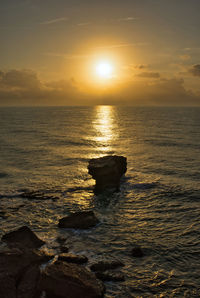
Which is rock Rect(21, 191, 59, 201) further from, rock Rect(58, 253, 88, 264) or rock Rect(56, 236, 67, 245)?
rock Rect(58, 253, 88, 264)

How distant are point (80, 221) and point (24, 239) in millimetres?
4841

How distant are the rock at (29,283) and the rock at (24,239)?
12.6 feet

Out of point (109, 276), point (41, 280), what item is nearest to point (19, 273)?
point (41, 280)

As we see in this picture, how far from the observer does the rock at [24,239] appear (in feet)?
55.1

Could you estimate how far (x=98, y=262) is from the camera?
15.1m

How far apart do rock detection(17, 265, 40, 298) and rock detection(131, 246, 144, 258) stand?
21.3 ft

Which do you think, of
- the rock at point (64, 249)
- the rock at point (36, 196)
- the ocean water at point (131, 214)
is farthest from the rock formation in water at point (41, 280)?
the rock at point (36, 196)

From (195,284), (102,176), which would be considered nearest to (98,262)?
(195,284)

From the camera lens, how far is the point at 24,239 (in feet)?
55.9

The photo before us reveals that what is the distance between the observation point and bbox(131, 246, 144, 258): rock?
16.5 metres

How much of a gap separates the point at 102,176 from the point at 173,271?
53.9ft

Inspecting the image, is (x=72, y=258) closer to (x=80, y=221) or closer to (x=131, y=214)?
(x=80, y=221)

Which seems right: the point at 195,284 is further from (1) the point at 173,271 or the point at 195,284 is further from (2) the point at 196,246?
(2) the point at 196,246

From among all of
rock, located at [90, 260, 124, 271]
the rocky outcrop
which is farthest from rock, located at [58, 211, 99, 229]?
the rocky outcrop
